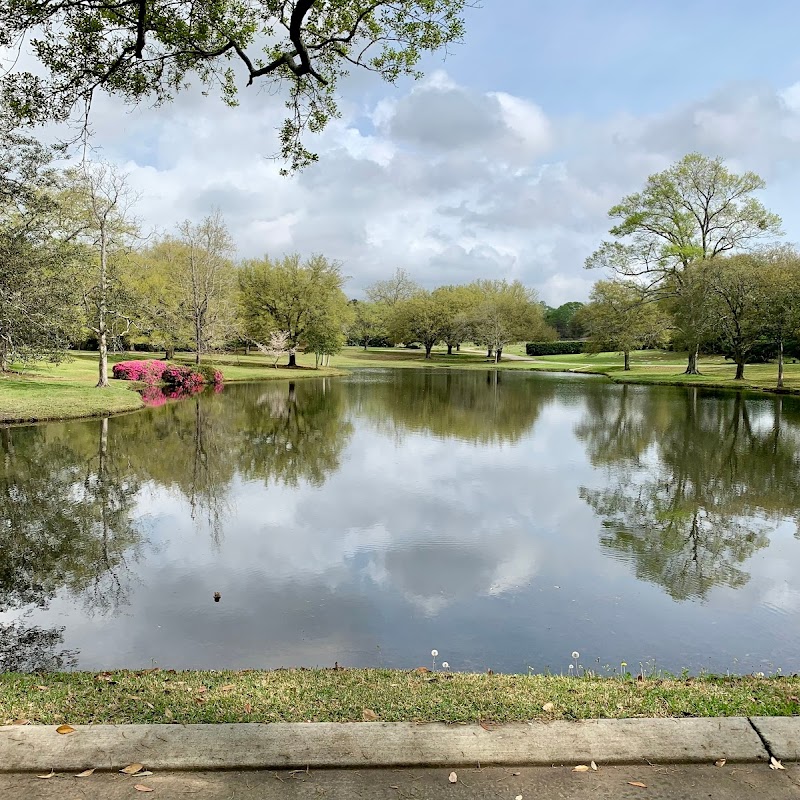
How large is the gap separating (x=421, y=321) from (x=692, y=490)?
6010 centimetres

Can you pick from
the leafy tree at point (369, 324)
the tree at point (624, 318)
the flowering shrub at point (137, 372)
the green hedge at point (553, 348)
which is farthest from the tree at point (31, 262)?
the green hedge at point (553, 348)

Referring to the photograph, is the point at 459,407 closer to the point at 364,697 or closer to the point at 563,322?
the point at 364,697

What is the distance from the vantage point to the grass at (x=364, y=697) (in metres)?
3.37

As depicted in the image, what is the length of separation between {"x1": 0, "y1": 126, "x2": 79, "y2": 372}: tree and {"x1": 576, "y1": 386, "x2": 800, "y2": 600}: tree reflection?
13114mm

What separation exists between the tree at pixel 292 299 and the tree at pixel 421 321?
18238 millimetres

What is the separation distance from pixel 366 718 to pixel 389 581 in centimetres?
348

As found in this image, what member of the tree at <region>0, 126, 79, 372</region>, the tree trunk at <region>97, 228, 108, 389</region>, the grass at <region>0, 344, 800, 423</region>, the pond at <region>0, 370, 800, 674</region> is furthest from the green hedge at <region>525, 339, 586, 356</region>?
the tree at <region>0, 126, 79, 372</region>

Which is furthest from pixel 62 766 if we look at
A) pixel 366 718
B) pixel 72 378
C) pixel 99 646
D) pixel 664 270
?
pixel 664 270

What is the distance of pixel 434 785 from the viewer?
2.76 metres

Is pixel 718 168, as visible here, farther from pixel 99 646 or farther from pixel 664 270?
pixel 99 646

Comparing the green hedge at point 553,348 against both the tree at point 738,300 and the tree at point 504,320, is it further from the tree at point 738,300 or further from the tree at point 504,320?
the tree at point 738,300

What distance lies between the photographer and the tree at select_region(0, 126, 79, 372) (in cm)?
1280

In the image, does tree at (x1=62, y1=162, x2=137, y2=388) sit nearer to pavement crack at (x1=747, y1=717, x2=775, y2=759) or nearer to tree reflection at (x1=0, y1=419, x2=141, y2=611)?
tree reflection at (x1=0, y1=419, x2=141, y2=611)

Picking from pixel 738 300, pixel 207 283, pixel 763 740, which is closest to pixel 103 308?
pixel 207 283
